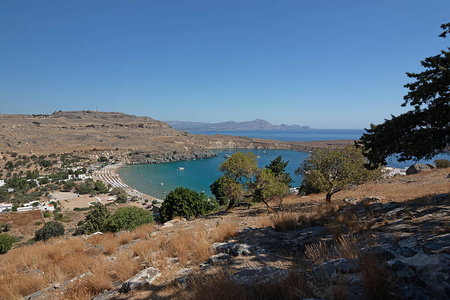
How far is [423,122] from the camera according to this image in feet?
25.5

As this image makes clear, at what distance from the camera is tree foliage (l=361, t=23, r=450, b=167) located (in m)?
6.98

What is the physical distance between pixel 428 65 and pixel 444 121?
2077mm

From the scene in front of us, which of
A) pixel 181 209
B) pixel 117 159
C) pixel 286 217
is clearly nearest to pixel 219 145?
pixel 117 159

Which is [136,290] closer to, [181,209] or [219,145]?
[181,209]

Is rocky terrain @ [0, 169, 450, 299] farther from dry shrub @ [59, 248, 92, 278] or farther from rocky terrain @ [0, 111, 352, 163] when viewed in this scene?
rocky terrain @ [0, 111, 352, 163]

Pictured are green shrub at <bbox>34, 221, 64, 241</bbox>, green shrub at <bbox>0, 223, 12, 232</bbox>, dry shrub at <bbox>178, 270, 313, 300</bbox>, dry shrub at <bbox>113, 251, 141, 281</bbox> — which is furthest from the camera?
green shrub at <bbox>0, 223, 12, 232</bbox>

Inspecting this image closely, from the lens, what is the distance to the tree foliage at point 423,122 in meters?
6.98

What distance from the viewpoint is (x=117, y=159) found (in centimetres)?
11306

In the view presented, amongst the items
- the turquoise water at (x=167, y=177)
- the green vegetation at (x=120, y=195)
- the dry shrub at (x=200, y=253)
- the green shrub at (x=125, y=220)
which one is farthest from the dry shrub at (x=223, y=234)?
the turquoise water at (x=167, y=177)

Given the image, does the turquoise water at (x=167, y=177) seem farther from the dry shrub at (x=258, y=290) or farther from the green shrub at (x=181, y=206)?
the dry shrub at (x=258, y=290)

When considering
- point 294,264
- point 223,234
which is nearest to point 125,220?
point 223,234

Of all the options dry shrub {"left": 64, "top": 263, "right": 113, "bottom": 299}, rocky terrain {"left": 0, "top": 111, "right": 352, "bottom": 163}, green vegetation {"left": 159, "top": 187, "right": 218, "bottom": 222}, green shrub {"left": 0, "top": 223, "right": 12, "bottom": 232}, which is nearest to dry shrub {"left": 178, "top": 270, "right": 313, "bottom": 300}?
dry shrub {"left": 64, "top": 263, "right": 113, "bottom": 299}

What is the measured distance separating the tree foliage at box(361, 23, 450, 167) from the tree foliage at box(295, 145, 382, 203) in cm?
656

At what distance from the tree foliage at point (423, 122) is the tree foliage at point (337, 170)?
6.56 m
